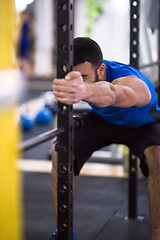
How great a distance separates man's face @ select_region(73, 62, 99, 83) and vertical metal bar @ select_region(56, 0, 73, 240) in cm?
31

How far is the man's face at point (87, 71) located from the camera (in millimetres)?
1799

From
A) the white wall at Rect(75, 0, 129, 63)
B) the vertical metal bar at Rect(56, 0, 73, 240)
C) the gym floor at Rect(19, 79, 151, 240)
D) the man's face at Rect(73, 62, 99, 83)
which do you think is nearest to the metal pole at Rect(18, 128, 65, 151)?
the vertical metal bar at Rect(56, 0, 73, 240)

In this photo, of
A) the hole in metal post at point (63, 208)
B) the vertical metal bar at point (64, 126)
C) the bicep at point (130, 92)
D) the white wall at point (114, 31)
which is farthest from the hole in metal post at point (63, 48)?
the white wall at point (114, 31)

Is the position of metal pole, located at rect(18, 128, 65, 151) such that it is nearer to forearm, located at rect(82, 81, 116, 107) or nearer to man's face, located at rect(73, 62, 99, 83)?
forearm, located at rect(82, 81, 116, 107)

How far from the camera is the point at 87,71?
71.5 inches

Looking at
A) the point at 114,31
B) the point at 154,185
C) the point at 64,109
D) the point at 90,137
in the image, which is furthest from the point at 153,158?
the point at 114,31

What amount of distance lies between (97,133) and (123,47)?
2098 millimetres

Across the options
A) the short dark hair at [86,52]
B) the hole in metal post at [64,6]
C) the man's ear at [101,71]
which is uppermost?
the hole in metal post at [64,6]

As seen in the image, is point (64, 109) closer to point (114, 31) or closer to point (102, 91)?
point (102, 91)

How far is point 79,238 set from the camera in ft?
7.90

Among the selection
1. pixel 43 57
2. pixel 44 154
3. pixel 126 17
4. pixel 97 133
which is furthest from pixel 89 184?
pixel 43 57

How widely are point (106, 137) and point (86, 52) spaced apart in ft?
1.95

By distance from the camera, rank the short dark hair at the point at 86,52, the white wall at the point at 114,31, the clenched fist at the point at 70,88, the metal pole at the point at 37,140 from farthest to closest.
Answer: the white wall at the point at 114,31
the short dark hair at the point at 86,52
the clenched fist at the point at 70,88
the metal pole at the point at 37,140

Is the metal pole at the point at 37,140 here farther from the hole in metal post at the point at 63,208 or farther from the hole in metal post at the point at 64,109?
the hole in metal post at the point at 63,208
